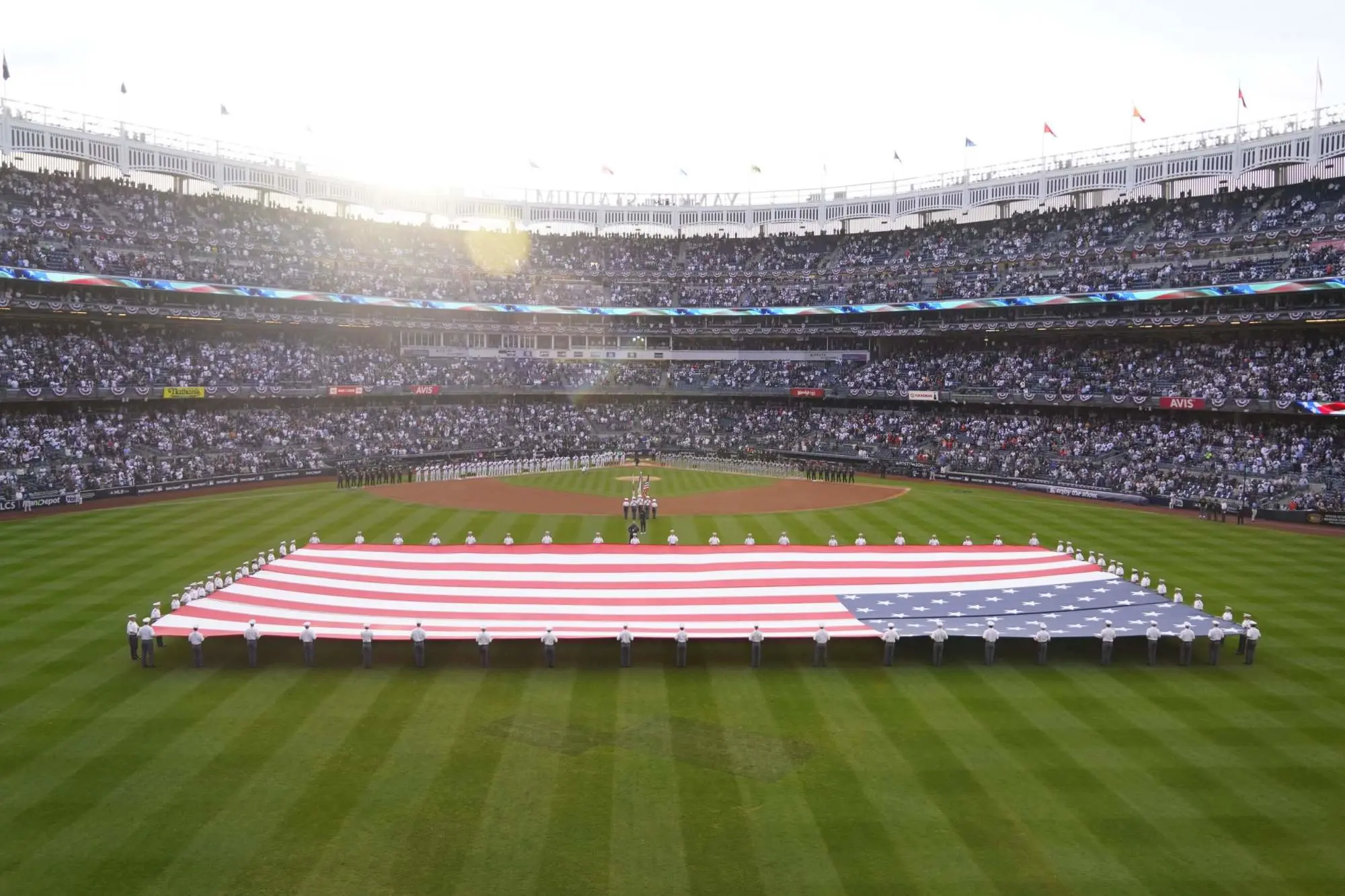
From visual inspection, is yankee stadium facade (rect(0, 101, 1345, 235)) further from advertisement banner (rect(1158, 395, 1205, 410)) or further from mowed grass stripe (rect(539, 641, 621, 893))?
mowed grass stripe (rect(539, 641, 621, 893))

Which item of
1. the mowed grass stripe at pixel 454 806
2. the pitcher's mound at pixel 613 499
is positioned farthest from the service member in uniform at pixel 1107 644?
the pitcher's mound at pixel 613 499

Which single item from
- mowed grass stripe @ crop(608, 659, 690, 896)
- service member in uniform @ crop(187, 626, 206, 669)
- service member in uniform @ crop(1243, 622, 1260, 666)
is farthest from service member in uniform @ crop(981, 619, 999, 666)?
service member in uniform @ crop(187, 626, 206, 669)

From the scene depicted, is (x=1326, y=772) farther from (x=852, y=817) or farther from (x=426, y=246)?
(x=426, y=246)

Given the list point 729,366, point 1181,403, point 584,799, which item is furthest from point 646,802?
point 729,366

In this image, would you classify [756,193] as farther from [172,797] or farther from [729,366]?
[172,797]

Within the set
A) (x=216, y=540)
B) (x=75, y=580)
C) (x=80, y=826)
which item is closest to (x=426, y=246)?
(x=216, y=540)
